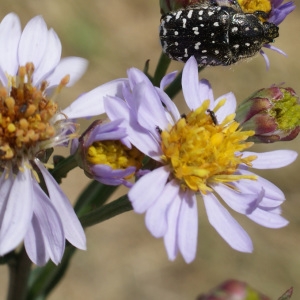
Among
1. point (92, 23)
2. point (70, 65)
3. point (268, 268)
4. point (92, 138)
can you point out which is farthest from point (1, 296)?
point (92, 138)

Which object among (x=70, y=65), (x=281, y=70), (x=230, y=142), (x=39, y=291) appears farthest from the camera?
(x=281, y=70)

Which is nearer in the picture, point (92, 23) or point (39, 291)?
point (39, 291)

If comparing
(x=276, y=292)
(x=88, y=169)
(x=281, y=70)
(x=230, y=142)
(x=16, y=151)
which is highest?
(x=16, y=151)

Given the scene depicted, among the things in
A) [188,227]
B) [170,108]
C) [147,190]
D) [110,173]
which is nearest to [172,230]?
[188,227]

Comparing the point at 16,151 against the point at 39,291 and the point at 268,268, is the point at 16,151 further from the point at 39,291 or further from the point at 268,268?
the point at 268,268

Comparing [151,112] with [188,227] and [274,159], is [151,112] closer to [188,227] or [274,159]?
[188,227]

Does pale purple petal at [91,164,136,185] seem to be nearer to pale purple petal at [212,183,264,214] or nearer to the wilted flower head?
the wilted flower head

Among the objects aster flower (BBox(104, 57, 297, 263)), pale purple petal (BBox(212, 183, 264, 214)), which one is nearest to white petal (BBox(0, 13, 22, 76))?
aster flower (BBox(104, 57, 297, 263))
